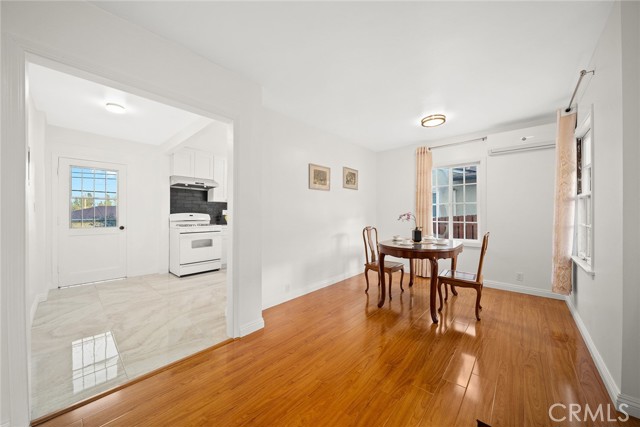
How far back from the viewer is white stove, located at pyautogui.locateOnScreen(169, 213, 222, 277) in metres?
4.68

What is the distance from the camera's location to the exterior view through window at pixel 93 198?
4.13 m

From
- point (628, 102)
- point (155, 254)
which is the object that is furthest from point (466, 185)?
point (155, 254)

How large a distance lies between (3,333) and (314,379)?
1.84 m

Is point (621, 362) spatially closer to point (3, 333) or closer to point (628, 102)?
point (628, 102)

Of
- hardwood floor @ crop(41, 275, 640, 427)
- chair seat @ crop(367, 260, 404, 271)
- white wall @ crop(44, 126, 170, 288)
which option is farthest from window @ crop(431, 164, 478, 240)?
white wall @ crop(44, 126, 170, 288)

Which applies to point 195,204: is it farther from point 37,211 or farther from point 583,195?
point 583,195

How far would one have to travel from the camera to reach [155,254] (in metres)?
4.95

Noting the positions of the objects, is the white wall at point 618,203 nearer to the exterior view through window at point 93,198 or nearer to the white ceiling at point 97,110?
the white ceiling at point 97,110

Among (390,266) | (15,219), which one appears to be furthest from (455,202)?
(15,219)

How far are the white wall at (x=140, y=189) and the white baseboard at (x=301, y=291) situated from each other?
3.09 meters

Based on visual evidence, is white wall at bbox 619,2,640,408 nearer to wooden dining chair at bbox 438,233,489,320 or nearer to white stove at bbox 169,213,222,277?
wooden dining chair at bbox 438,233,489,320

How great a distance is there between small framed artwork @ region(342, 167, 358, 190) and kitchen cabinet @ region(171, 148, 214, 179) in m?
3.02

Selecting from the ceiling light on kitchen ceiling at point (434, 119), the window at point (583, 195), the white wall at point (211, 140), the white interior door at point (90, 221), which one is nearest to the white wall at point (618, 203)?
the window at point (583, 195)

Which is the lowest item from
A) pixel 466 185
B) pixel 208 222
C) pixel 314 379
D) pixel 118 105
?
pixel 314 379
